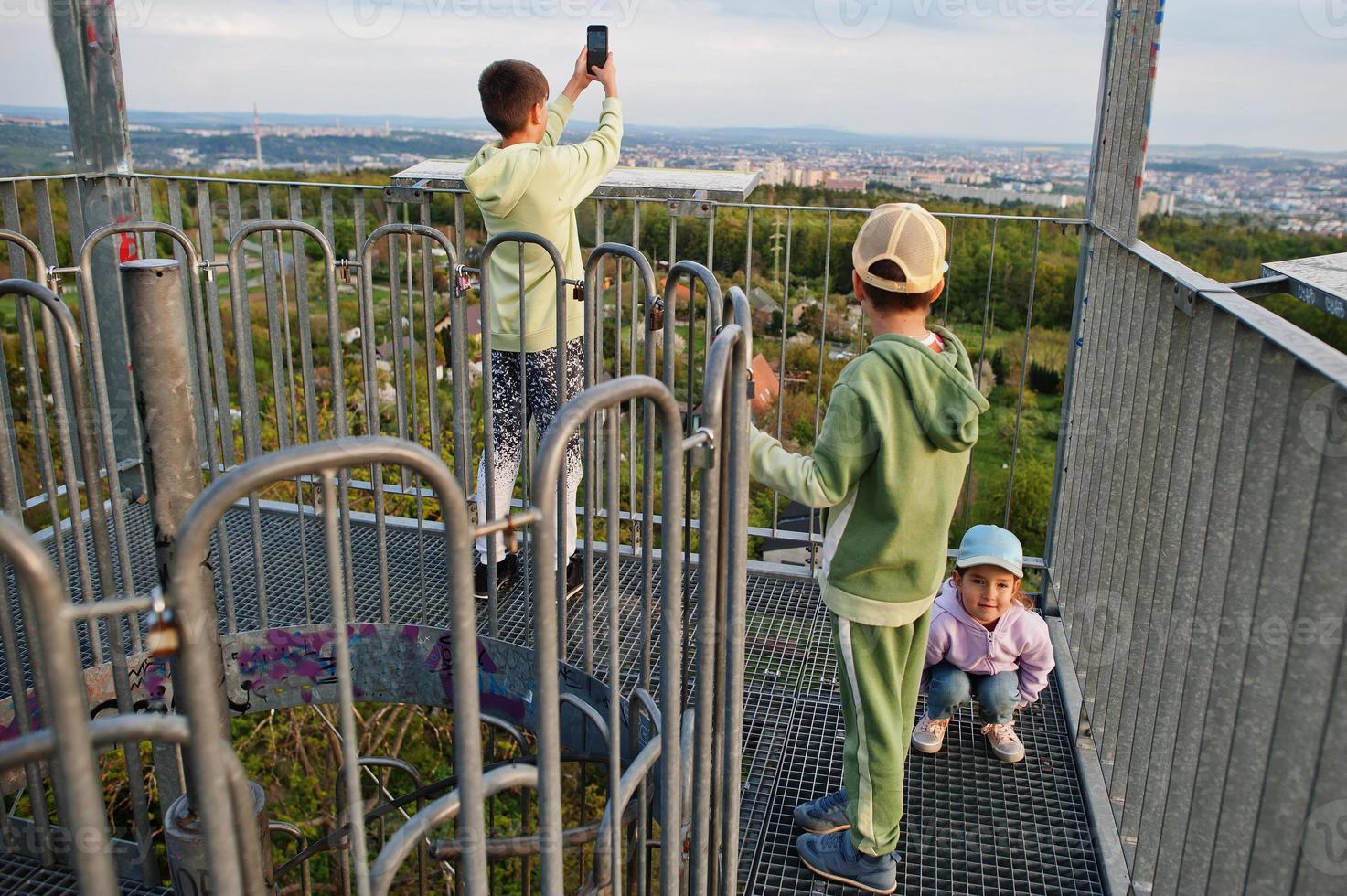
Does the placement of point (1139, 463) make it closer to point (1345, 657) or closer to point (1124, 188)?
point (1124, 188)

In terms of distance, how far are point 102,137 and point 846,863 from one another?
4.81 meters

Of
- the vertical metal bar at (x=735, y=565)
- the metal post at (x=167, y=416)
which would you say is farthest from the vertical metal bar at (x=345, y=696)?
the metal post at (x=167, y=416)

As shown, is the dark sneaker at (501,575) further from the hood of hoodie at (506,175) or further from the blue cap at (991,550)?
the blue cap at (991,550)

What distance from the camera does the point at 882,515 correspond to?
2.72 m

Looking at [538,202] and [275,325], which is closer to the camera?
[538,202]

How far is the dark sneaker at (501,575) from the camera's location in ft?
14.8

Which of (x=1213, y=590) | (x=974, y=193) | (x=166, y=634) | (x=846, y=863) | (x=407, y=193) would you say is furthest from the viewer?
(x=974, y=193)

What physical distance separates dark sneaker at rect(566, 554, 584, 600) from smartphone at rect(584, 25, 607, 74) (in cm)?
203

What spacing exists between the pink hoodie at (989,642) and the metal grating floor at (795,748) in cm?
33

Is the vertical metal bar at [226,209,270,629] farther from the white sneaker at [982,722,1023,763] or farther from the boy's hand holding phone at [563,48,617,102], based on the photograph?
the white sneaker at [982,722,1023,763]

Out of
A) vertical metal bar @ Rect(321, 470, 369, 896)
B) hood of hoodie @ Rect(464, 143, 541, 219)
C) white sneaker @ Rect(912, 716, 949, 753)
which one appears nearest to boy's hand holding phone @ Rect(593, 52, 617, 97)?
hood of hoodie @ Rect(464, 143, 541, 219)

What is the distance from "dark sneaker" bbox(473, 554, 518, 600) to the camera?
14.8 feet

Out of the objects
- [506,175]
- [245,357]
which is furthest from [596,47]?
[245,357]

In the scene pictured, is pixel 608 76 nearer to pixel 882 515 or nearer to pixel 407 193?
pixel 407 193
